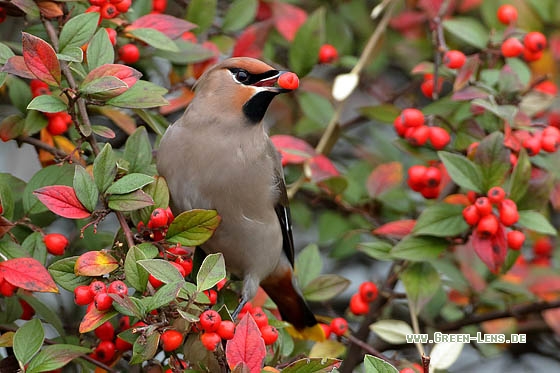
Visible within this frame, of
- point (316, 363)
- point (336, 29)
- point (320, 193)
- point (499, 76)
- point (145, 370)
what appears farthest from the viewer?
point (336, 29)

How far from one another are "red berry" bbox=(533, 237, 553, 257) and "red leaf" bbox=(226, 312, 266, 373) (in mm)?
2330

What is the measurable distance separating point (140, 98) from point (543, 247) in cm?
228

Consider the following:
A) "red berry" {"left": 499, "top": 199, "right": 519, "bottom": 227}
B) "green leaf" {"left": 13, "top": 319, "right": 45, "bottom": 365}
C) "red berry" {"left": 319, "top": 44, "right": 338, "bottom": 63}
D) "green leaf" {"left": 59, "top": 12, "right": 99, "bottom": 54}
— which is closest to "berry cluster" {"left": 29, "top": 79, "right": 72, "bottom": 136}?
"green leaf" {"left": 59, "top": 12, "right": 99, "bottom": 54}

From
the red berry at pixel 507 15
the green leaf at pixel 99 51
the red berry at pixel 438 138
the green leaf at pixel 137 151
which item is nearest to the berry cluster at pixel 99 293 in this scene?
the green leaf at pixel 137 151

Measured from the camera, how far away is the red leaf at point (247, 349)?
211cm

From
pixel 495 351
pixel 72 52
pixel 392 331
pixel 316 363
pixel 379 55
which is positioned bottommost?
pixel 495 351

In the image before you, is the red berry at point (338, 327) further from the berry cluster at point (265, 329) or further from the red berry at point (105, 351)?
the red berry at point (105, 351)

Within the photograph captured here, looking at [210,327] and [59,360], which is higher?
[210,327]

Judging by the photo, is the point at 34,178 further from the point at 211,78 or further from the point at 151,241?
the point at 211,78

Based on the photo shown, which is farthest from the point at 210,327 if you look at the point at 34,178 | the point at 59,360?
the point at 34,178

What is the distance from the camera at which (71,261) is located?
2303mm

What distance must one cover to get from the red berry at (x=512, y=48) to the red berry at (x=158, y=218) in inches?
62.4

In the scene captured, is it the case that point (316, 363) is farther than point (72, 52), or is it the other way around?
point (72, 52)

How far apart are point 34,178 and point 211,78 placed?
2.53 feet
